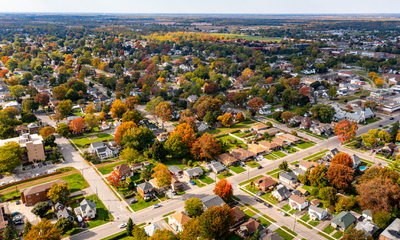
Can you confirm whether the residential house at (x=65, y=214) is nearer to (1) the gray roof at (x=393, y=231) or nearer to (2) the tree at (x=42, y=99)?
(1) the gray roof at (x=393, y=231)

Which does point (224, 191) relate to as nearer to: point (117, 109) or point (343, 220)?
point (343, 220)

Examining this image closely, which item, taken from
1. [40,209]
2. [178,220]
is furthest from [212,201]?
[40,209]

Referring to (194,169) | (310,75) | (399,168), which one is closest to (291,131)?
(399,168)

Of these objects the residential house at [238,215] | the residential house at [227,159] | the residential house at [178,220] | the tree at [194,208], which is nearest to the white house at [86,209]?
the residential house at [178,220]

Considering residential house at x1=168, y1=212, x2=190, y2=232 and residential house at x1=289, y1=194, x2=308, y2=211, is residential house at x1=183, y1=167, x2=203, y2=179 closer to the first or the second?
residential house at x1=168, y1=212, x2=190, y2=232

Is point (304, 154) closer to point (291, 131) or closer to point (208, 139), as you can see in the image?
point (291, 131)

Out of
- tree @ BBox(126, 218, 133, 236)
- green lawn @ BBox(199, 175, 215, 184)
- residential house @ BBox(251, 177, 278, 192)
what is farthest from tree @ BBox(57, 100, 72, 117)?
residential house @ BBox(251, 177, 278, 192)
